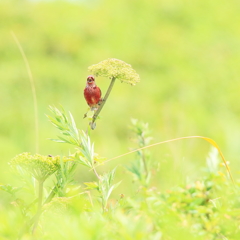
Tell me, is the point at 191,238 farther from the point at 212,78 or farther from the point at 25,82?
the point at 212,78

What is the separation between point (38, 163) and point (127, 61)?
180 inches

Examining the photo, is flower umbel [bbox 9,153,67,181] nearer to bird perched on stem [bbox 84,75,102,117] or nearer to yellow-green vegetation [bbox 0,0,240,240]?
bird perched on stem [bbox 84,75,102,117]

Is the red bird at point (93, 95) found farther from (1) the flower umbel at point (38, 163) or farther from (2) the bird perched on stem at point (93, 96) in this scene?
(1) the flower umbel at point (38, 163)

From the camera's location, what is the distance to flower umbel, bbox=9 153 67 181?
871 millimetres

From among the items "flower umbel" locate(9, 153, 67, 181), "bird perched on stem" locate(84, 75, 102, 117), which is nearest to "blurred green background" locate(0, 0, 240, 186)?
"bird perched on stem" locate(84, 75, 102, 117)

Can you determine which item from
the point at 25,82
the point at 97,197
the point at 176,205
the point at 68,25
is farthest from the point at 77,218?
the point at 68,25

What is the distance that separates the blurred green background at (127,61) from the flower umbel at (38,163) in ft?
8.08

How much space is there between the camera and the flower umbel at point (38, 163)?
2.86 feet

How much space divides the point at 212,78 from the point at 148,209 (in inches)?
187

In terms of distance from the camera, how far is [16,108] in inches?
174

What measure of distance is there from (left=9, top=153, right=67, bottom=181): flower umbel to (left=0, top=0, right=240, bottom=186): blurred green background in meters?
2.46

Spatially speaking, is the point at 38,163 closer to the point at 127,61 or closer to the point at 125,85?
the point at 125,85

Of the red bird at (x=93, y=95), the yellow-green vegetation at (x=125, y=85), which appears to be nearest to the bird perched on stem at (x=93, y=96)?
the red bird at (x=93, y=95)

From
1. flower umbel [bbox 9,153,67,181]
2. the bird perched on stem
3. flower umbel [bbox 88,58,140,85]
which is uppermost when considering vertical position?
flower umbel [bbox 88,58,140,85]
